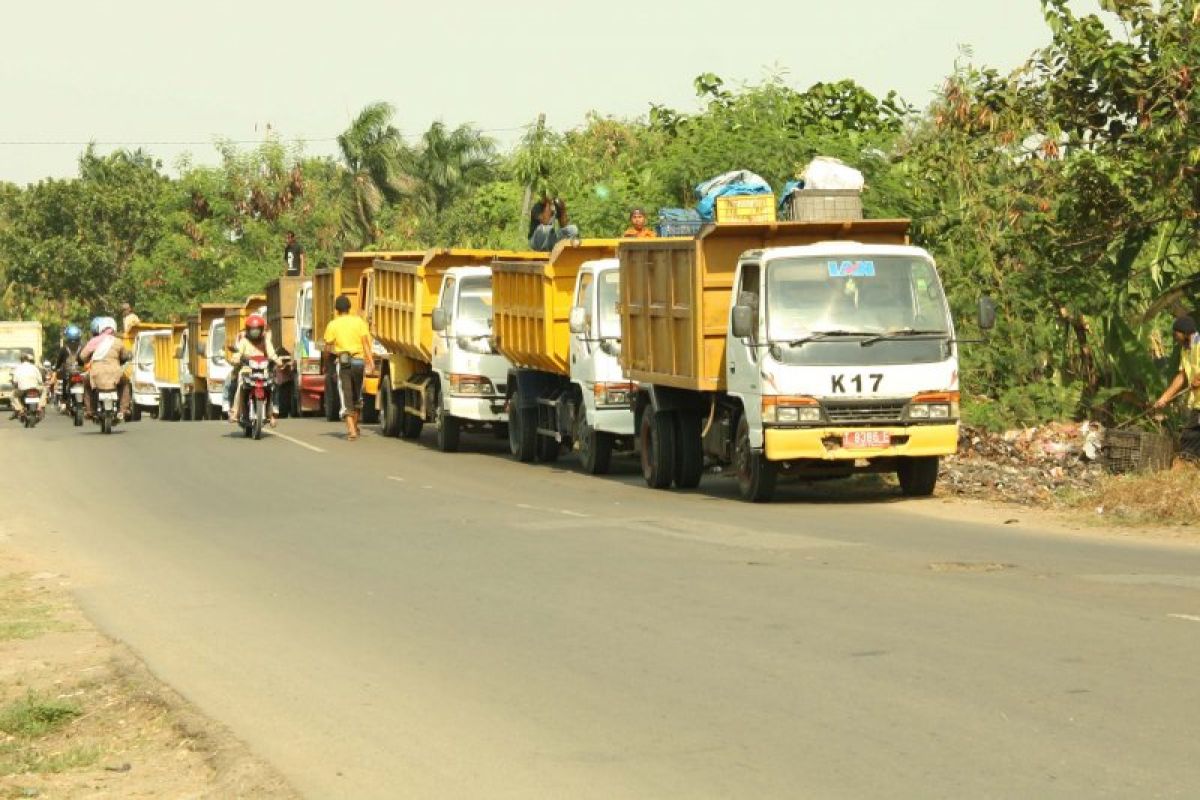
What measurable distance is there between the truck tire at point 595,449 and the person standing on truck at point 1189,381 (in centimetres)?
645

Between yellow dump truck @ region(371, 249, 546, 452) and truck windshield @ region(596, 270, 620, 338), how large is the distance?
233 centimetres

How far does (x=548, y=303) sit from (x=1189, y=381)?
764 centimetres

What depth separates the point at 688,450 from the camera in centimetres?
2069

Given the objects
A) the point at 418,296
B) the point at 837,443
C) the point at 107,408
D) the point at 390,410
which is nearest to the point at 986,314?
the point at 837,443

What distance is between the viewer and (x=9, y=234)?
82.4 m

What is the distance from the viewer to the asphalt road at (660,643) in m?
7.15

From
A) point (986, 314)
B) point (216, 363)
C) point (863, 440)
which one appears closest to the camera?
point (863, 440)

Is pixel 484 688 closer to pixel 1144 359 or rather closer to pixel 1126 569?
pixel 1126 569

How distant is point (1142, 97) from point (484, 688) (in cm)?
1448

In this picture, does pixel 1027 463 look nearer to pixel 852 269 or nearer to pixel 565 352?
pixel 852 269

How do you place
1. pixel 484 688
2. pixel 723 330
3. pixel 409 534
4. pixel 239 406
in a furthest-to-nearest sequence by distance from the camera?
1. pixel 239 406
2. pixel 723 330
3. pixel 409 534
4. pixel 484 688

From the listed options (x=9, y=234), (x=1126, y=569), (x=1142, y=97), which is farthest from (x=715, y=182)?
(x=9, y=234)

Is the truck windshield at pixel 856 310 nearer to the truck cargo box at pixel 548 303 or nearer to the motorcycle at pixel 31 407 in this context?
the truck cargo box at pixel 548 303

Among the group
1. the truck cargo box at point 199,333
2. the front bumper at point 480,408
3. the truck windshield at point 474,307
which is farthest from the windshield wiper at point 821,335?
the truck cargo box at point 199,333
